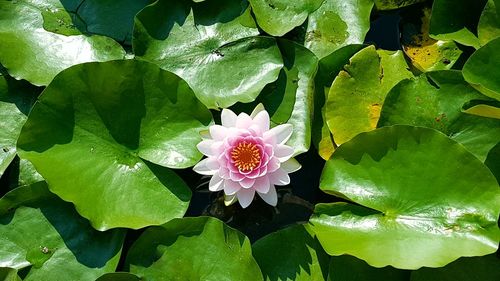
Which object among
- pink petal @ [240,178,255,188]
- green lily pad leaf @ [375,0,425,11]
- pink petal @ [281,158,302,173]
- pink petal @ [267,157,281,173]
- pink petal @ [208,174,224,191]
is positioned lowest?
pink petal @ [208,174,224,191]

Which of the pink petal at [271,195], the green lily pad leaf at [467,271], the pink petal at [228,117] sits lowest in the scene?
the green lily pad leaf at [467,271]

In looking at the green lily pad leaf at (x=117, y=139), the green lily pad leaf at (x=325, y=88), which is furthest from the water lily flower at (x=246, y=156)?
the green lily pad leaf at (x=325, y=88)

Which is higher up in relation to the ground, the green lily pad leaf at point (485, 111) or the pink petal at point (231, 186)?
the green lily pad leaf at point (485, 111)

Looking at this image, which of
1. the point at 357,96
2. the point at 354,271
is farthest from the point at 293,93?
the point at 354,271

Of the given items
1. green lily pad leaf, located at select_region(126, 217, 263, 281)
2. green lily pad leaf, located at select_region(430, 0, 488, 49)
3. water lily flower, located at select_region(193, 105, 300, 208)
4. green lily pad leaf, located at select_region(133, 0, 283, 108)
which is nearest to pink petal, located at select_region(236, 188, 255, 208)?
water lily flower, located at select_region(193, 105, 300, 208)

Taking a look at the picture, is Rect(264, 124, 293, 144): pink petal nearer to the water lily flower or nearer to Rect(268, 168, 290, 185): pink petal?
the water lily flower

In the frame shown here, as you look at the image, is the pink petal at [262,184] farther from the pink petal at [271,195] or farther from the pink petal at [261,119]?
the pink petal at [261,119]
